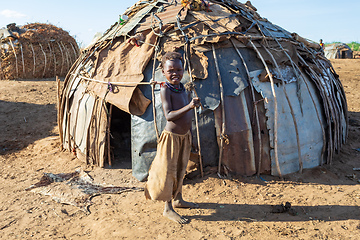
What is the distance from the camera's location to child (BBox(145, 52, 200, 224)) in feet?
9.73

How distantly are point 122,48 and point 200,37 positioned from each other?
1254 millimetres

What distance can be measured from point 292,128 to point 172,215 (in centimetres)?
216

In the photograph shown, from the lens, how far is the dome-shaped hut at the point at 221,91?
4188mm

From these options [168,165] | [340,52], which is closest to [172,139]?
[168,165]

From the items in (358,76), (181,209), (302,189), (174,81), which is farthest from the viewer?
(358,76)

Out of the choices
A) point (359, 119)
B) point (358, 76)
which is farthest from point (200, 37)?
point (358, 76)

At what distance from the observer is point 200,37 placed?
4.37 m

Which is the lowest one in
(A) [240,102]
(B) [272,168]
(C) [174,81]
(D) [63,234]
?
(D) [63,234]

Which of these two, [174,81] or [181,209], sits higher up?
[174,81]

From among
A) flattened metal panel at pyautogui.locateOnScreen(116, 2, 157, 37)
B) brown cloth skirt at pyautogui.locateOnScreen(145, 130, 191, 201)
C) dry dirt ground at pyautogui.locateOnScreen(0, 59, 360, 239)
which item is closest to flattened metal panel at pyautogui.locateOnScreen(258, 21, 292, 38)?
flattened metal panel at pyautogui.locateOnScreen(116, 2, 157, 37)

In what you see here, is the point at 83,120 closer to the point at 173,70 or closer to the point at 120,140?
the point at 120,140

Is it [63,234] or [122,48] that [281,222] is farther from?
[122,48]

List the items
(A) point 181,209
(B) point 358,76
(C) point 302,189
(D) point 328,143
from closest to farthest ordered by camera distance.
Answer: (A) point 181,209 < (C) point 302,189 < (D) point 328,143 < (B) point 358,76

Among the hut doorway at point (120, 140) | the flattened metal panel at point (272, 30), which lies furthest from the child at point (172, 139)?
the flattened metal panel at point (272, 30)
